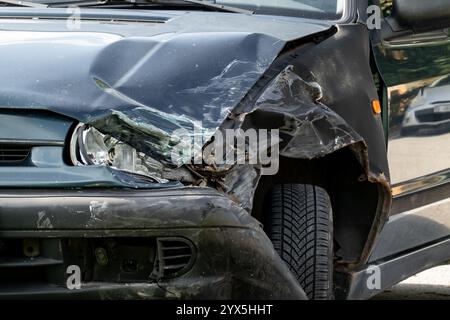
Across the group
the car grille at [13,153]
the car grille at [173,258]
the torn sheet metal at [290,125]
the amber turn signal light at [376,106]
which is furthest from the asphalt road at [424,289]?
the car grille at [13,153]

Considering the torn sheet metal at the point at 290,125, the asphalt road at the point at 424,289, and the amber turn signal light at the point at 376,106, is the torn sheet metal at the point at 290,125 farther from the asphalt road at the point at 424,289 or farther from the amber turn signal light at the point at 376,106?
the asphalt road at the point at 424,289

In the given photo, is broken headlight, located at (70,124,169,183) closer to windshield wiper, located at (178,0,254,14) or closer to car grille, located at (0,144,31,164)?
car grille, located at (0,144,31,164)

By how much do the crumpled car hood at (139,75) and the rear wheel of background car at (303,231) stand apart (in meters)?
0.61

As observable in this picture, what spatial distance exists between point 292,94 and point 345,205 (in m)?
0.90

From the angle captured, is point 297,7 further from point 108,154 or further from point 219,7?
point 108,154

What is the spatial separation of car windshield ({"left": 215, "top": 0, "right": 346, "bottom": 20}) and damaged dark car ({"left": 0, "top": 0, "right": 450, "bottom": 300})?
18 cm


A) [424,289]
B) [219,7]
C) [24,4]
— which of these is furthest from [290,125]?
[424,289]

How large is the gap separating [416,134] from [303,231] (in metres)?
1.00

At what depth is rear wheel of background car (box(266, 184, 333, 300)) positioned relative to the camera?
4.14m

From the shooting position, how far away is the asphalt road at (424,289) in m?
6.57

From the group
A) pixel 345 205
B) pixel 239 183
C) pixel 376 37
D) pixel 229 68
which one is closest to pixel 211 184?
pixel 239 183

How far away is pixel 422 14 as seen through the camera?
15.7 ft

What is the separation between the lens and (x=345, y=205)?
15.2ft
